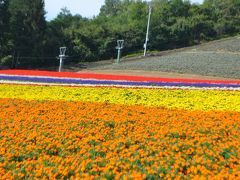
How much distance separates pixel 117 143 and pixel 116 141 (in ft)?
0.47

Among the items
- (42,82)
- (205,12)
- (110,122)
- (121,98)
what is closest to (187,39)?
(205,12)

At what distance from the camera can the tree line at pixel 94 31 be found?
45.8 m

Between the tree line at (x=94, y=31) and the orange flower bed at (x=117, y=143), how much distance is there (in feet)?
111

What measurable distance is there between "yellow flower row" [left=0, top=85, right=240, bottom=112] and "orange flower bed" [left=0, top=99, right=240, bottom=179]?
2379 mm

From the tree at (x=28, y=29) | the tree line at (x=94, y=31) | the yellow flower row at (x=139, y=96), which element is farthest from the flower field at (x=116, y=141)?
the tree at (x=28, y=29)

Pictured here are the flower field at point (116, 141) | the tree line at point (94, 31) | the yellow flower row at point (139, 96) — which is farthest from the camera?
the tree line at point (94, 31)

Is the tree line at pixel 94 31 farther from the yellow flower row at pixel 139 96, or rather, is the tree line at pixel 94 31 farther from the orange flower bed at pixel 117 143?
the orange flower bed at pixel 117 143

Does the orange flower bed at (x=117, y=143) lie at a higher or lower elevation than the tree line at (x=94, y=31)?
lower

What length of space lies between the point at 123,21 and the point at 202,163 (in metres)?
72.3

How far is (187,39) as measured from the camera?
6475 cm

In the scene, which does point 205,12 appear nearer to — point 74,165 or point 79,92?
point 79,92

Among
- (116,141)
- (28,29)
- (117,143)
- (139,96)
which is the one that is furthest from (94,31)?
(117,143)

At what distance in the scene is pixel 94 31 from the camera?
55750 millimetres

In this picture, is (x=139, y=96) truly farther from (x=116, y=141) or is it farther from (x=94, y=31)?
(x=94, y=31)
